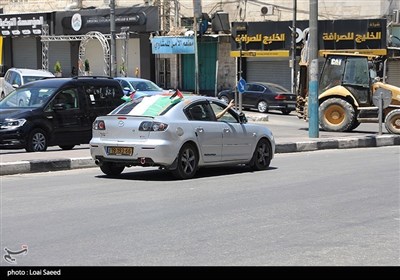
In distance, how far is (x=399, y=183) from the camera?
12523mm

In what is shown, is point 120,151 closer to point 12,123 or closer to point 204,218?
point 204,218

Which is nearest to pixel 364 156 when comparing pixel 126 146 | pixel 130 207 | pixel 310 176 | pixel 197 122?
pixel 310 176

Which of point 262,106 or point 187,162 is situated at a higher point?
point 187,162

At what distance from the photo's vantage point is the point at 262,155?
48.0 ft

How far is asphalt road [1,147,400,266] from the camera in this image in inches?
277

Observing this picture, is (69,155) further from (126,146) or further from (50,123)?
(126,146)

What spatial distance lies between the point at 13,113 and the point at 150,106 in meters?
5.01

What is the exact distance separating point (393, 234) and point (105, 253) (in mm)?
3408

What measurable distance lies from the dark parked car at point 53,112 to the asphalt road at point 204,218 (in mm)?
2816

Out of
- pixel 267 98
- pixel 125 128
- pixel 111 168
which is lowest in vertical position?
pixel 111 168

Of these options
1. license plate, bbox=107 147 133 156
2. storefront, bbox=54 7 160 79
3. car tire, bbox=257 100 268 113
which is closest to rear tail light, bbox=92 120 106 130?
license plate, bbox=107 147 133 156

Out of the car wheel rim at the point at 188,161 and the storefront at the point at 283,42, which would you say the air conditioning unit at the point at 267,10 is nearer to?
the storefront at the point at 283,42

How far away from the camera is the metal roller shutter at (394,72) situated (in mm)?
41281

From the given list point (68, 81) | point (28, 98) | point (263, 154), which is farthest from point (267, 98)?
point (263, 154)
